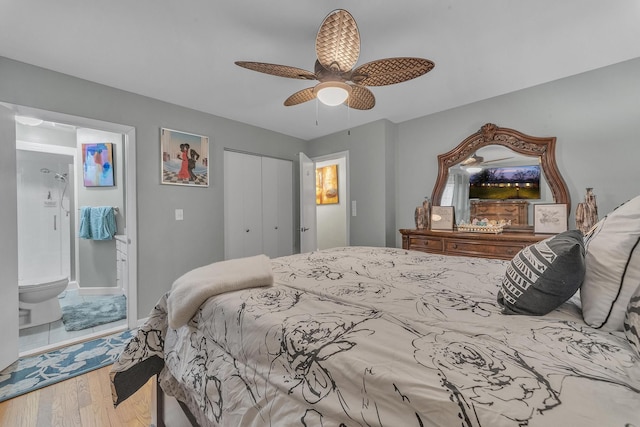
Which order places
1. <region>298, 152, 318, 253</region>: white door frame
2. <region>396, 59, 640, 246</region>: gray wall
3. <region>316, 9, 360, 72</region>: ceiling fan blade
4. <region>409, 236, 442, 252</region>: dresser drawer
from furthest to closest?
1. <region>298, 152, 318, 253</region>: white door frame
2. <region>409, 236, 442, 252</region>: dresser drawer
3. <region>396, 59, 640, 246</region>: gray wall
4. <region>316, 9, 360, 72</region>: ceiling fan blade

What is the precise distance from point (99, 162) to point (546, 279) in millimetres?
4945

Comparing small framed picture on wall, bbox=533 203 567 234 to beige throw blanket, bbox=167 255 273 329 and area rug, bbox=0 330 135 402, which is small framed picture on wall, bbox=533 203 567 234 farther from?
area rug, bbox=0 330 135 402

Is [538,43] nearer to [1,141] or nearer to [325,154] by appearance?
[325,154]

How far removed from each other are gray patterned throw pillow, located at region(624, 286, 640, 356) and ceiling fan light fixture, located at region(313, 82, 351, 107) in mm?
1698

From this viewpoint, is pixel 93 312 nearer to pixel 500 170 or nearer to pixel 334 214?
pixel 334 214

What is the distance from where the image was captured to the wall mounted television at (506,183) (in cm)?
269

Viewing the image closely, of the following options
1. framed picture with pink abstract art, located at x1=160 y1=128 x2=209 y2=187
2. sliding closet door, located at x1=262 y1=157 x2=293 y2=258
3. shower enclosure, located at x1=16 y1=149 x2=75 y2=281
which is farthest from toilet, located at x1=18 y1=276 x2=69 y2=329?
sliding closet door, located at x1=262 y1=157 x2=293 y2=258

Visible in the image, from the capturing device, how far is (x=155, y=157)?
9.49ft

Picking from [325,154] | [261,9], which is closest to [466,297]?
[261,9]

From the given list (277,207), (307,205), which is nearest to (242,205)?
(277,207)

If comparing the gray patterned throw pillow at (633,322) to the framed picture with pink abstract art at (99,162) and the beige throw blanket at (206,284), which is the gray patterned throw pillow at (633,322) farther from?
the framed picture with pink abstract art at (99,162)

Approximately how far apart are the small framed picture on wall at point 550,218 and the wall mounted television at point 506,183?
0.15 metres

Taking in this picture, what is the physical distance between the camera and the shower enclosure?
3.62 metres

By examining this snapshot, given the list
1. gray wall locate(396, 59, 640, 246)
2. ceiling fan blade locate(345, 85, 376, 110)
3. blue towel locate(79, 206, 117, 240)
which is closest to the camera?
ceiling fan blade locate(345, 85, 376, 110)
